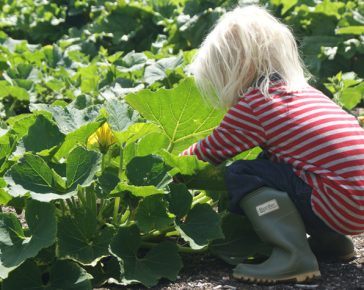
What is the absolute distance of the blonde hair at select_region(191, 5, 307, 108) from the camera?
8.66 ft

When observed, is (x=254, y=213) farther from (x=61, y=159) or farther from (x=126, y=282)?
(x=61, y=159)

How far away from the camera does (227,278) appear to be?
257cm

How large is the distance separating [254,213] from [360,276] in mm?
407

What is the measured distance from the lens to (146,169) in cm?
250

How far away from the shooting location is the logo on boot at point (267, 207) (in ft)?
8.25

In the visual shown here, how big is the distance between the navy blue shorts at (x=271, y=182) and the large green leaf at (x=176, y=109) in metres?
0.32

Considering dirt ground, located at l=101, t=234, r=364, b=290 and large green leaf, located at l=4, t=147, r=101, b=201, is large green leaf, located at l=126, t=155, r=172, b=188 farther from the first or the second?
dirt ground, located at l=101, t=234, r=364, b=290

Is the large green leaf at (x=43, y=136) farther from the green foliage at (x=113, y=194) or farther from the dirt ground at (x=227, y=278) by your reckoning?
the dirt ground at (x=227, y=278)

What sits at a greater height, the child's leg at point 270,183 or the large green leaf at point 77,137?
the large green leaf at point 77,137

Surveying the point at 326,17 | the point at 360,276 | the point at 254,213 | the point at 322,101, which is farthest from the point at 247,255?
the point at 326,17

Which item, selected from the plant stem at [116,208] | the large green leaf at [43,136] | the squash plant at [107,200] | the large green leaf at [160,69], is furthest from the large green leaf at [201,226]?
the large green leaf at [160,69]

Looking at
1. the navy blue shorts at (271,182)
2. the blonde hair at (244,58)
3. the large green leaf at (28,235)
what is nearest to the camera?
the large green leaf at (28,235)

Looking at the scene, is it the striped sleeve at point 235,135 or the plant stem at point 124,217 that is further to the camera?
the plant stem at point 124,217

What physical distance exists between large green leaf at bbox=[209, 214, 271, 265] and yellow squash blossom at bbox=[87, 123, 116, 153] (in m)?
0.47
